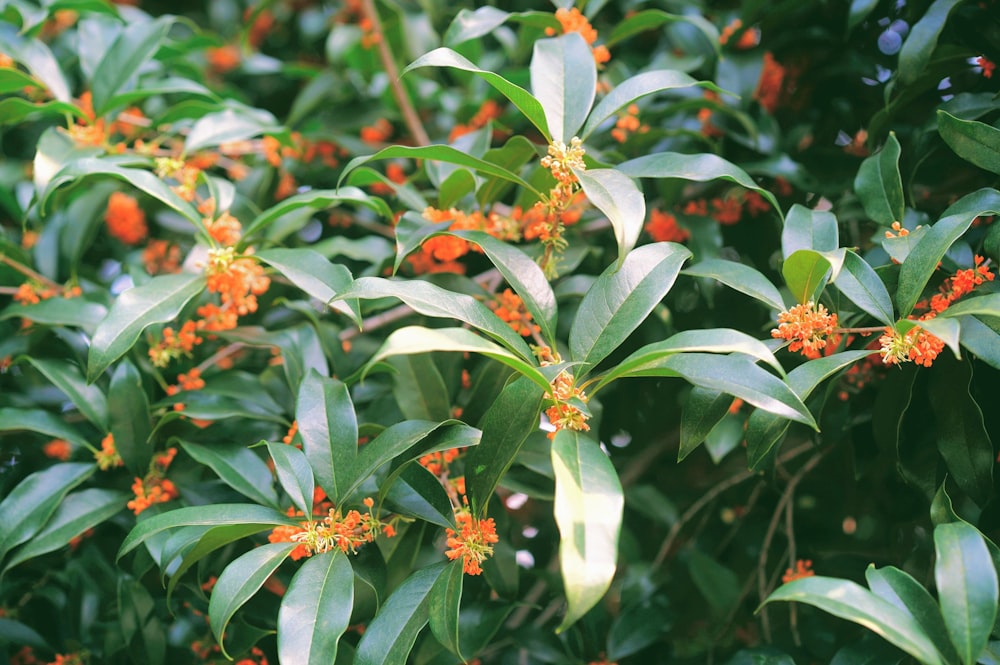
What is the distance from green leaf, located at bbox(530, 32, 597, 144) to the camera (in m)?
1.16

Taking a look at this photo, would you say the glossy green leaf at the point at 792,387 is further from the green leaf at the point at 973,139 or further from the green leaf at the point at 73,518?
the green leaf at the point at 73,518

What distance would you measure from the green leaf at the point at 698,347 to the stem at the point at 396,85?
988 mm

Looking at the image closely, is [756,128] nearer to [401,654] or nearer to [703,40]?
[703,40]

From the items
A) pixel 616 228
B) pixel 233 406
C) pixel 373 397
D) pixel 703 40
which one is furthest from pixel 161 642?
pixel 703 40

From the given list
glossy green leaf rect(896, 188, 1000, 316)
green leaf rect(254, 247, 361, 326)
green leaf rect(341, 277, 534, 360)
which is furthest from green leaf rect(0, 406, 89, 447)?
glossy green leaf rect(896, 188, 1000, 316)

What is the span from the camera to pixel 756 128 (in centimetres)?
163

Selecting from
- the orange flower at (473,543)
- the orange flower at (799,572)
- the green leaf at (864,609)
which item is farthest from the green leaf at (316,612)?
the orange flower at (799,572)

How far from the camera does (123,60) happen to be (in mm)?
1596

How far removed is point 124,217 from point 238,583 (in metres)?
1.37

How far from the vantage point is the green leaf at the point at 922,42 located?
1.32 m

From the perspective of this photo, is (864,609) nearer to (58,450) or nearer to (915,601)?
(915,601)

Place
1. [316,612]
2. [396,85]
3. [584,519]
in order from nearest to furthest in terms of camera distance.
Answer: [584,519], [316,612], [396,85]

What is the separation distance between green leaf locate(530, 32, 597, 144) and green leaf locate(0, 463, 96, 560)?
96 centimetres

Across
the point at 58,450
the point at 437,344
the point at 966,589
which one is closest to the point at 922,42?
the point at 966,589
